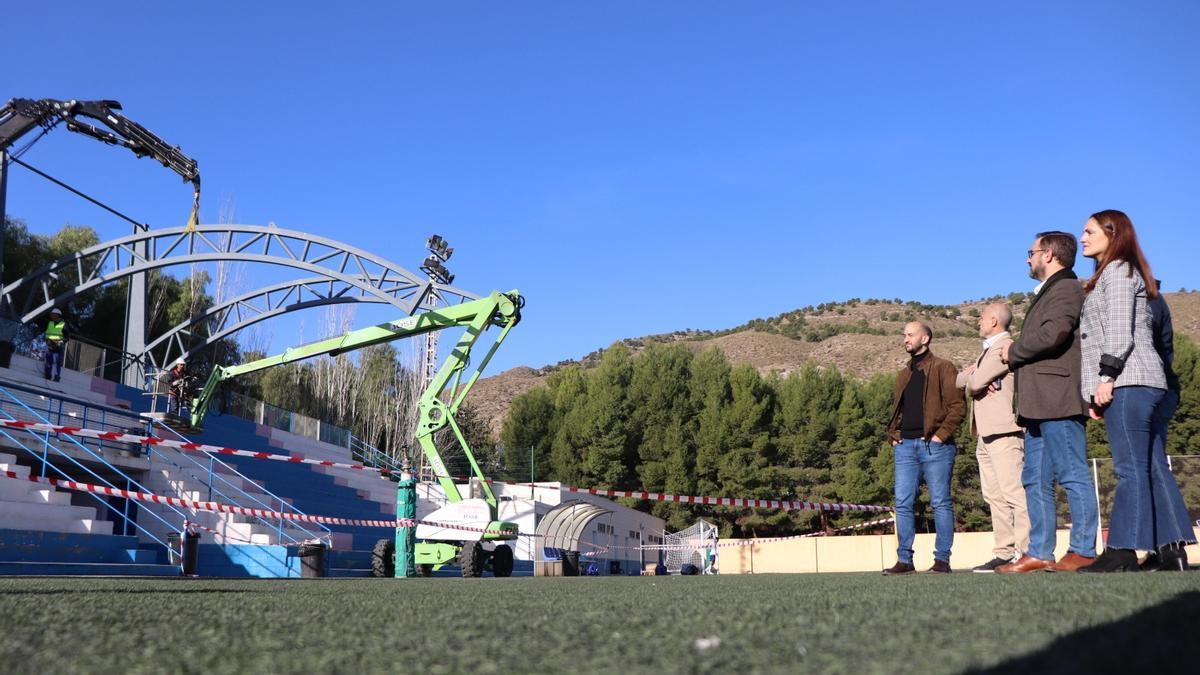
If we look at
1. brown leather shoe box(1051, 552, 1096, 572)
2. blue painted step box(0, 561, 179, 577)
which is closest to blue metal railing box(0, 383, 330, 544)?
blue painted step box(0, 561, 179, 577)

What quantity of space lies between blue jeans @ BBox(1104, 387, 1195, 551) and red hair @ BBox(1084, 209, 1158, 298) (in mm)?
604

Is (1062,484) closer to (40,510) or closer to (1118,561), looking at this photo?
(1118,561)

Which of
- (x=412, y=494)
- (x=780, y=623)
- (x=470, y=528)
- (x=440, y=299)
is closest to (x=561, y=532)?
(x=440, y=299)

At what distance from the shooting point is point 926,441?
6582 millimetres

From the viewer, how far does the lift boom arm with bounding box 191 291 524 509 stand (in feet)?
53.0

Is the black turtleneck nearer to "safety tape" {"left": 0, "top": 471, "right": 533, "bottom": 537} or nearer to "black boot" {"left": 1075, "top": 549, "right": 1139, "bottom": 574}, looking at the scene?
"black boot" {"left": 1075, "top": 549, "right": 1139, "bottom": 574}

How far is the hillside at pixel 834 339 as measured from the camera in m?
84.9

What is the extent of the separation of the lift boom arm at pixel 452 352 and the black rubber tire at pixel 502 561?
1.15 metres

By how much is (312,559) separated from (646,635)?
420 inches

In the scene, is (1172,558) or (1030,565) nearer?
(1172,558)

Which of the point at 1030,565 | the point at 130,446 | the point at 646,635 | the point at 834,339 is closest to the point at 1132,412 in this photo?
the point at 1030,565

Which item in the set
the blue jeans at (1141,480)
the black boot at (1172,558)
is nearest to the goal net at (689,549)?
the black boot at (1172,558)

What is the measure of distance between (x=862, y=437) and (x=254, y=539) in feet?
104

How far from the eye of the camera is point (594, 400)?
1718 inches
